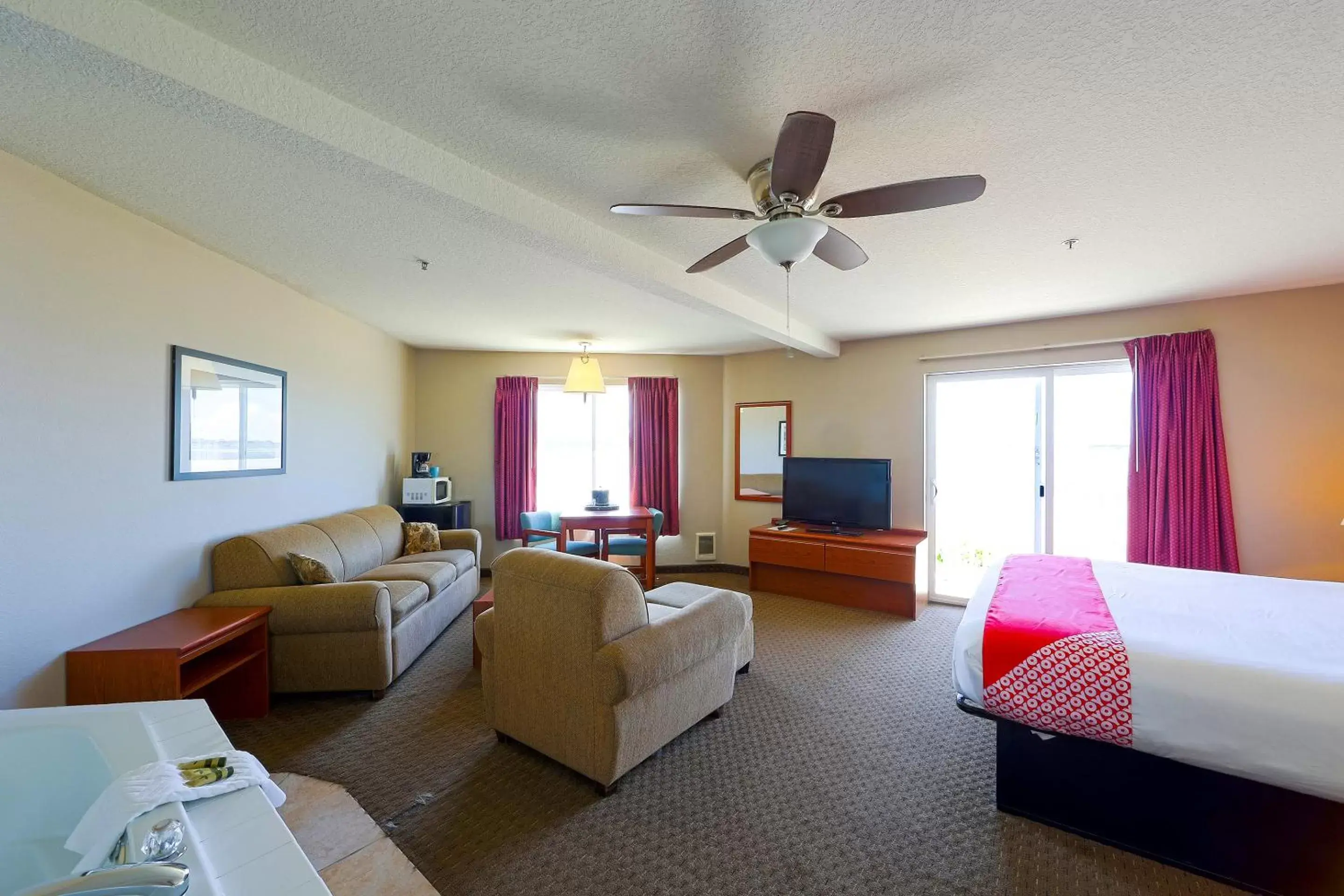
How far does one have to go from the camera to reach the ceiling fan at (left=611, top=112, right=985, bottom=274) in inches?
54.7

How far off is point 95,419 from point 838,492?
4.82 m

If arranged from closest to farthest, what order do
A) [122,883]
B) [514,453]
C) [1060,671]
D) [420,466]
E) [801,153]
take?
[122,883] → [801,153] → [1060,671] → [420,466] → [514,453]

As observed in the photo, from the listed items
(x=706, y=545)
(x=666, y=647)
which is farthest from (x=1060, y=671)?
(x=706, y=545)

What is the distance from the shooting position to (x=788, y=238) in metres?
1.74

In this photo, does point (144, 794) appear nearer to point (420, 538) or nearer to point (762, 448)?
point (420, 538)

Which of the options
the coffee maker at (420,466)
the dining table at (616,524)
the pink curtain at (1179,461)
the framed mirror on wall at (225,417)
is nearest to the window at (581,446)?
the dining table at (616,524)

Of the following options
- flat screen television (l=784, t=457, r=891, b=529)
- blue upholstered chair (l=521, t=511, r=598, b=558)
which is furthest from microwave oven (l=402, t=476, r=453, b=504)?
flat screen television (l=784, t=457, r=891, b=529)

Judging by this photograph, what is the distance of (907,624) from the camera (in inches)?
157

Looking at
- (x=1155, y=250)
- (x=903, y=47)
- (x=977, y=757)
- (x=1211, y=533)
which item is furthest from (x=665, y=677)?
(x=1211, y=533)

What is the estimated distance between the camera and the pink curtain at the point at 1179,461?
134 inches

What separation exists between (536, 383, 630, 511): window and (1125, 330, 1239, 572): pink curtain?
430 cm

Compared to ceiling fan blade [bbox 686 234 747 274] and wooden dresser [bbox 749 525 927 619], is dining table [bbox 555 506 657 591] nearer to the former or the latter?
wooden dresser [bbox 749 525 927 619]

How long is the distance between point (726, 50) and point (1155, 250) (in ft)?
8.93

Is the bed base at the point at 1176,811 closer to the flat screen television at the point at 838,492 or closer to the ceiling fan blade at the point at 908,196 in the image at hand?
the ceiling fan blade at the point at 908,196
